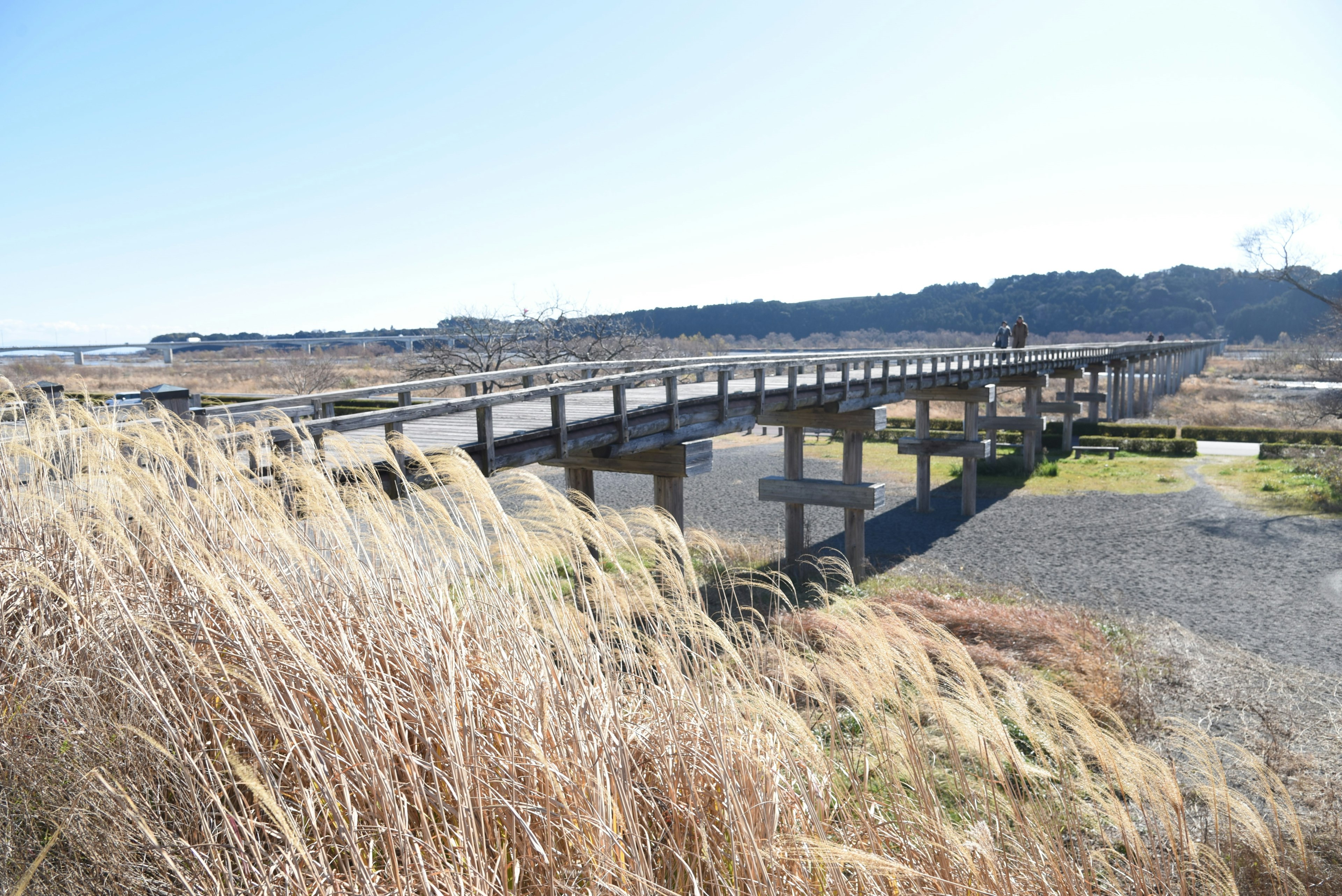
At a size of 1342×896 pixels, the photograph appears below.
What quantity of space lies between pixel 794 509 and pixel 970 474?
6.96 metres

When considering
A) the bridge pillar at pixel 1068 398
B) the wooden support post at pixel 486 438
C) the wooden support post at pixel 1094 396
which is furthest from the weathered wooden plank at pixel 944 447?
the wooden support post at pixel 1094 396

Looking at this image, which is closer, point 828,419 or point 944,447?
point 828,419

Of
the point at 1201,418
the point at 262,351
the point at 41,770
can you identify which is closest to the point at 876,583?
the point at 41,770

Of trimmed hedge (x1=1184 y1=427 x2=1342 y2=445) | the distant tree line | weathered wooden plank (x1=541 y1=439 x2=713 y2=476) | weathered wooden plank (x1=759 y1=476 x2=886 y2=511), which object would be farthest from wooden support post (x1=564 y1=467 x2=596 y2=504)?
the distant tree line

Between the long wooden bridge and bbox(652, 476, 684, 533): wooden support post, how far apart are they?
3 cm

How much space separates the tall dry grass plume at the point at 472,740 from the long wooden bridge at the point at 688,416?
1827mm

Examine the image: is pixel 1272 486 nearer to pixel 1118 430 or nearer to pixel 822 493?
pixel 1118 430

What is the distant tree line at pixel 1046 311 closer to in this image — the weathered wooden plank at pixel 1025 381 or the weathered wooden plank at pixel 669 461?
the weathered wooden plank at pixel 1025 381

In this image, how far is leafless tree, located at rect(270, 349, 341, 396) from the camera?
30.9m

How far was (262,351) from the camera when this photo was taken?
270ft

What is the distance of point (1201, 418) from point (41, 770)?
39.8 metres

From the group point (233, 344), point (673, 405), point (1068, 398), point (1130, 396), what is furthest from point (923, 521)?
point (233, 344)

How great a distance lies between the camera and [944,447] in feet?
56.4

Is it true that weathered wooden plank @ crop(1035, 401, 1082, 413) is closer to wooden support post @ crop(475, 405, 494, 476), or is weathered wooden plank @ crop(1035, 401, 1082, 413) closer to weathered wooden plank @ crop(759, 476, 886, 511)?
weathered wooden plank @ crop(759, 476, 886, 511)
